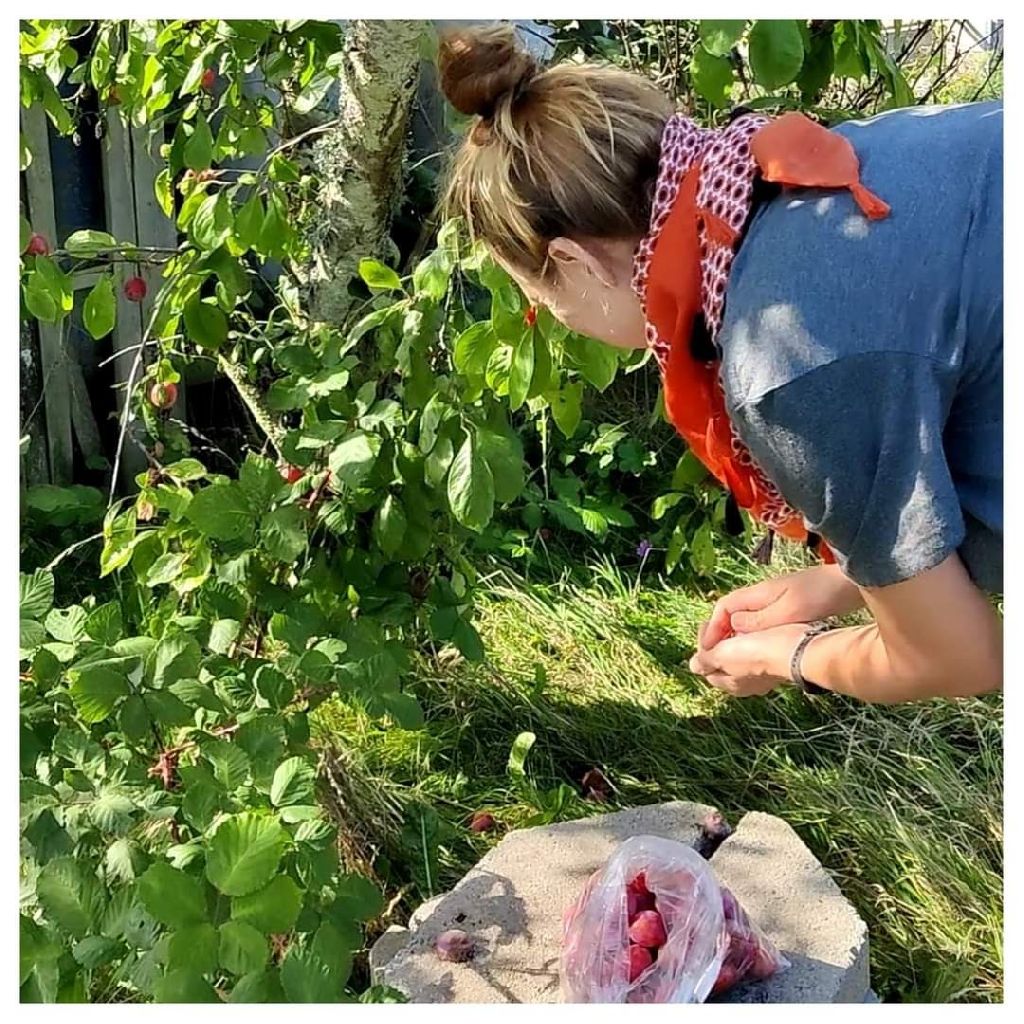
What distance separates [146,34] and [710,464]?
1.20 meters

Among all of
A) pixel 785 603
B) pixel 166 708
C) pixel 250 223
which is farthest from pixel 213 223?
pixel 785 603

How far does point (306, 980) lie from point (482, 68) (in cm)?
87

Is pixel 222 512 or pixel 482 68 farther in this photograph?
pixel 222 512

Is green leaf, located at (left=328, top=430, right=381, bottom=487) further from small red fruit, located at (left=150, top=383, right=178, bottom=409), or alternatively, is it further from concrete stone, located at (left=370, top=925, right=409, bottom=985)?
concrete stone, located at (left=370, top=925, right=409, bottom=985)

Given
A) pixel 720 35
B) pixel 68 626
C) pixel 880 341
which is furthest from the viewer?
pixel 68 626

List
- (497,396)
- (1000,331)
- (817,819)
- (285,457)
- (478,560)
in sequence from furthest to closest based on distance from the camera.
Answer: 1. (478,560)
2. (817,819)
3. (285,457)
4. (497,396)
5. (1000,331)

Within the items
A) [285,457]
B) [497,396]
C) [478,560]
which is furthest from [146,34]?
[478,560]

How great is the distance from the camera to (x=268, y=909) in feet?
3.29

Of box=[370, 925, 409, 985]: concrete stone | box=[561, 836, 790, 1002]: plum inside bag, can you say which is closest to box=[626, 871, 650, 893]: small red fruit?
box=[561, 836, 790, 1002]: plum inside bag

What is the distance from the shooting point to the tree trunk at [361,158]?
69.1 inches

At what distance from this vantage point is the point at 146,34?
1.87 m

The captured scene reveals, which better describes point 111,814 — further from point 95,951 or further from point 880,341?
point 880,341

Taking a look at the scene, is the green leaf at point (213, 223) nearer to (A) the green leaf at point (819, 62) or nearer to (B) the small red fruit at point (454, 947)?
A: (A) the green leaf at point (819, 62)

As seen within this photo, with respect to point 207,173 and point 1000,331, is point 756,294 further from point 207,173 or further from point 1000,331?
point 207,173
